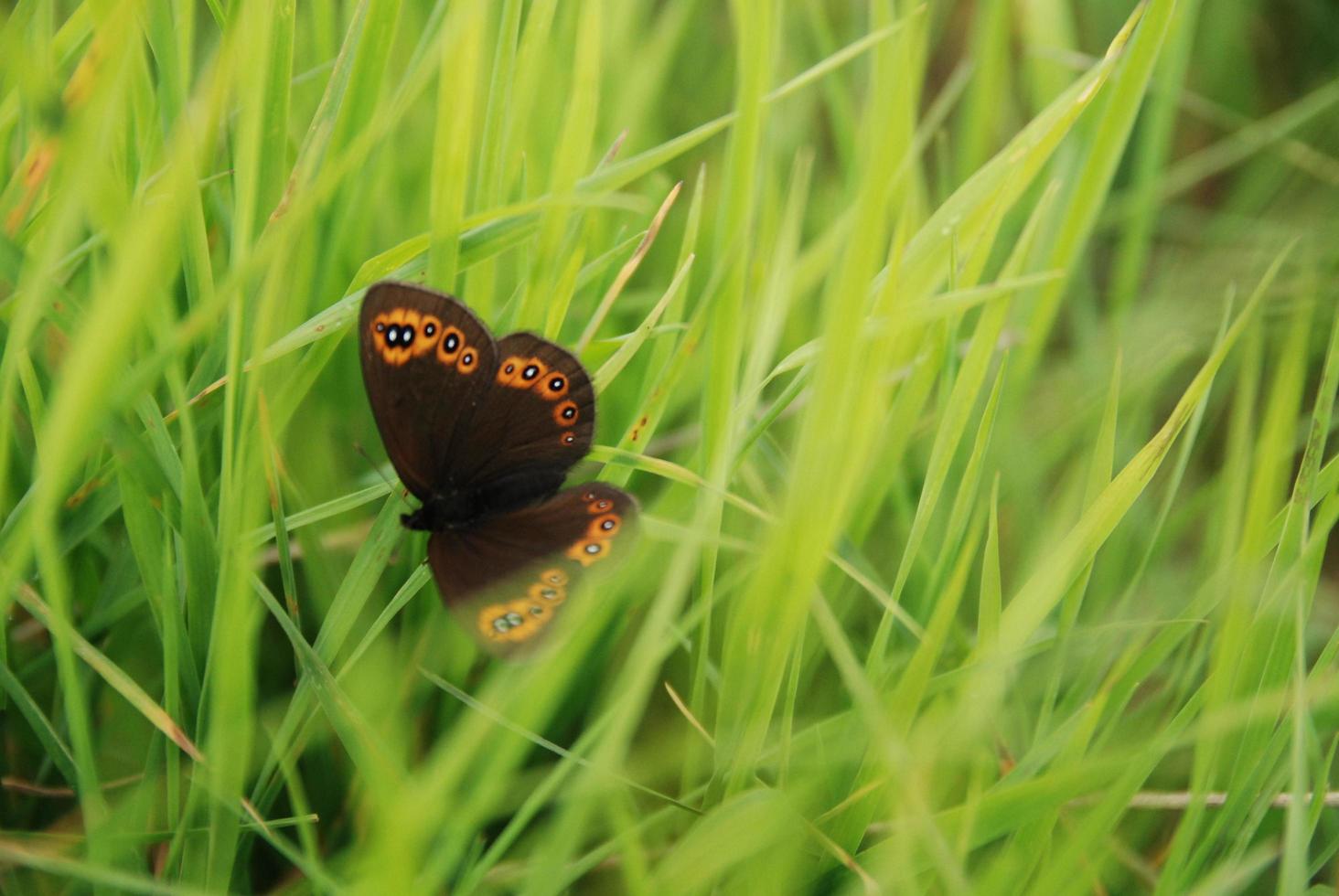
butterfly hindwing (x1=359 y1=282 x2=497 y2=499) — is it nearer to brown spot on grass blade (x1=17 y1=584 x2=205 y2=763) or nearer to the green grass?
the green grass

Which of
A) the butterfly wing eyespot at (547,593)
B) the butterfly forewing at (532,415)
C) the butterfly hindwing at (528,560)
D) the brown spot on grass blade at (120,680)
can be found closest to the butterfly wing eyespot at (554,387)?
→ the butterfly forewing at (532,415)

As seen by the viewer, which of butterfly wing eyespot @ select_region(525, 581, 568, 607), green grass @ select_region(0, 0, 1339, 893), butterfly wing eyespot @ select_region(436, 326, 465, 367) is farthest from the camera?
butterfly wing eyespot @ select_region(436, 326, 465, 367)

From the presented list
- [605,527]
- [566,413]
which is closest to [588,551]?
[605,527]

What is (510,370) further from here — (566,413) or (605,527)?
(605,527)

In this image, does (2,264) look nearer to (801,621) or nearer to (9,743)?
(9,743)

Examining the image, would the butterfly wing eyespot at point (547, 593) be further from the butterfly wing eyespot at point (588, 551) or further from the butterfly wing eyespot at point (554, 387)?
the butterfly wing eyespot at point (554, 387)

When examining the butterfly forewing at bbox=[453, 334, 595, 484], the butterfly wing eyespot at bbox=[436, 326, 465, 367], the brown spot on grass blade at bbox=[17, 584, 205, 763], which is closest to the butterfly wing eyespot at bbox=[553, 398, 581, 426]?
the butterfly forewing at bbox=[453, 334, 595, 484]

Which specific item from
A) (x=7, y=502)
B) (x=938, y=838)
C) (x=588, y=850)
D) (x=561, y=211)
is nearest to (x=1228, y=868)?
(x=938, y=838)
